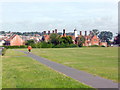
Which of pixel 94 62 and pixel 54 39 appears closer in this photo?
pixel 94 62

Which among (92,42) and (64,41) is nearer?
(64,41)

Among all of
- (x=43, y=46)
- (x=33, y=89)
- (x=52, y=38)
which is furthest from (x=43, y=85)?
(x=52, y=38)

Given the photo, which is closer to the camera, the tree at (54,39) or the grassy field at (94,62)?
the grassy field at (94,62)

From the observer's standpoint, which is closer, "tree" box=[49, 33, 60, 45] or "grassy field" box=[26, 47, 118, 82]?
"grassy field" box=[26, 47, 118, 82]

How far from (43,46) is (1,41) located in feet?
149

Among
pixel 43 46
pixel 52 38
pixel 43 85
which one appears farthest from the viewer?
pixel 52 38

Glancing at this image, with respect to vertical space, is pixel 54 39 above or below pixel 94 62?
above

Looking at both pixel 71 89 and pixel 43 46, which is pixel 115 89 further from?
pixel 43 46

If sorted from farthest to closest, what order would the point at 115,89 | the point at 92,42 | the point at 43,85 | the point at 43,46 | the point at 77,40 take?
1. the point at 92,42
2. the point at 77,40
3. the point at 43,46
4. the point at 43,85
5. the point at 115,89

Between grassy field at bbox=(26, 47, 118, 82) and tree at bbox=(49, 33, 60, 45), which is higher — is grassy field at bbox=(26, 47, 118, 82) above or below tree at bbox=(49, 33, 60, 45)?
below

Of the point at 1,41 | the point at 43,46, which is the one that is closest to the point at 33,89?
the point at 43,46

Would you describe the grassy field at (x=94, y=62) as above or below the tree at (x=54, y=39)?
below

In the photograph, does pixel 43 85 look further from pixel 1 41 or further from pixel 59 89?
pixel 1 41

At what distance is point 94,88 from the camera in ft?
36.4
